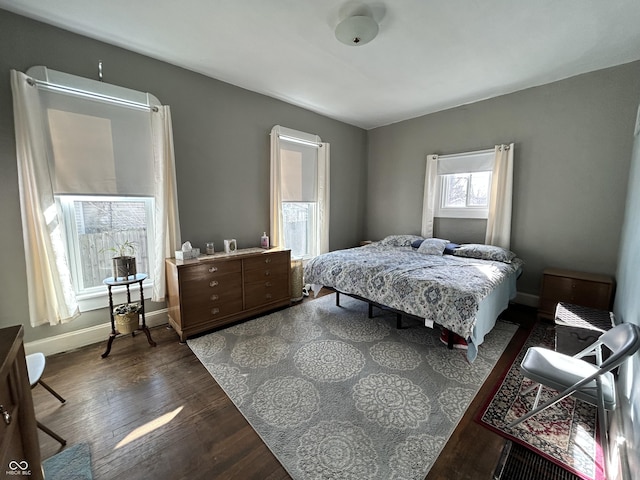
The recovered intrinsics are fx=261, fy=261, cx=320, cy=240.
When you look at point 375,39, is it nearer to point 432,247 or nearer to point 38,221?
point 432,247

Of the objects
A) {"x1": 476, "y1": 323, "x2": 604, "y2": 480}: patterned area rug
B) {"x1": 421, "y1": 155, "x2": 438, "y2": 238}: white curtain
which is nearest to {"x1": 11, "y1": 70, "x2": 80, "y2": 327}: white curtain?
{"x1": 476, "y1": 323, "x2": 604, "y2": 480}: patterned area rug

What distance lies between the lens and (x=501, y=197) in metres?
3.53

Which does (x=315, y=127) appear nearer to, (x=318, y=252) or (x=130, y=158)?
(x=318, y=252)

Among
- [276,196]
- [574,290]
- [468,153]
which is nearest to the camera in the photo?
[574,290]

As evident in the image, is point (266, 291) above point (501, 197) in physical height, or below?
below

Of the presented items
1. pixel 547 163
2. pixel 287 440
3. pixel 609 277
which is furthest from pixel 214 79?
pixel 609 277

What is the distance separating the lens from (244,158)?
3.39 meters

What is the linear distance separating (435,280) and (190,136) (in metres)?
3.01

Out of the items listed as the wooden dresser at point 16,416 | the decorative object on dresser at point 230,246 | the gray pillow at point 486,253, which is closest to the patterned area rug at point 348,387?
the gray pillow at point 486,253

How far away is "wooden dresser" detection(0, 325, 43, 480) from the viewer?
79 cm

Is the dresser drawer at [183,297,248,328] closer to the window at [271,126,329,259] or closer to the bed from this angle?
the bed

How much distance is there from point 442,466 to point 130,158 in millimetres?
3437

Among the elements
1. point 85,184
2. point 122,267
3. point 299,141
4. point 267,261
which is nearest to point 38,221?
point 85,184

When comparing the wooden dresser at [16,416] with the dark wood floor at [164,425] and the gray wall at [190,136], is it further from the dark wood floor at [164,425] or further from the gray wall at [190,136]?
the gray wall at [190,136]
